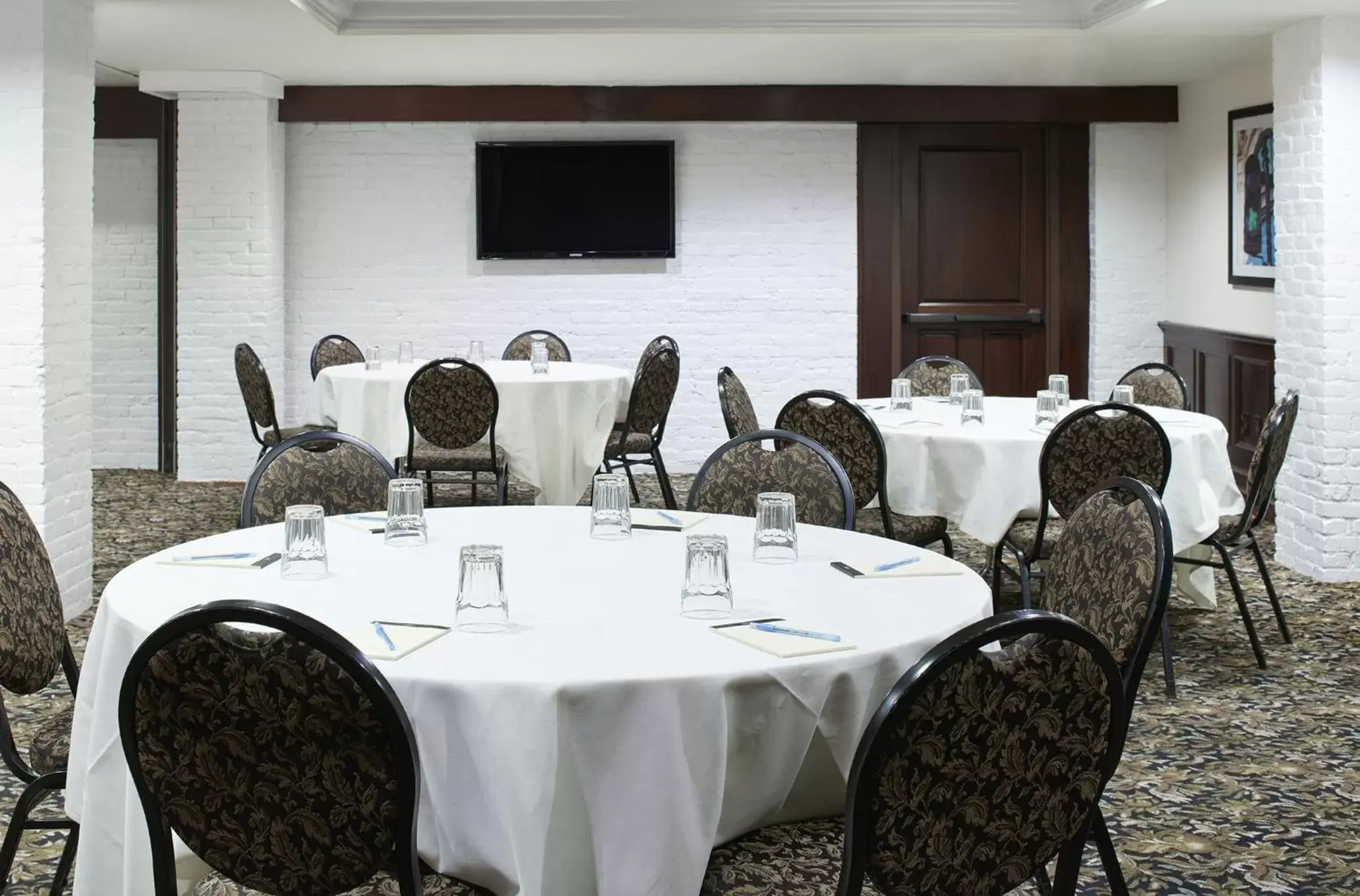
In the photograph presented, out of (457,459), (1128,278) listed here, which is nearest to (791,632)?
(457,459)

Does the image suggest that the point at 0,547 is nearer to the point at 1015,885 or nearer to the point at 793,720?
the point at 793,720

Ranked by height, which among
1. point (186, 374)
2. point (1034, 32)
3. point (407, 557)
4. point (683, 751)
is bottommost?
point (683, 751)

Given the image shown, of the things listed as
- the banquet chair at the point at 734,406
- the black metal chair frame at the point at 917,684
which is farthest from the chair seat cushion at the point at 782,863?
the banquet chair at the point at 734,406

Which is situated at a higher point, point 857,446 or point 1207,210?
point 1207,210

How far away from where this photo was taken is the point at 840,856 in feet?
7.25

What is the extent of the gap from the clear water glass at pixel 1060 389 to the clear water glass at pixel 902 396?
1.78 ft

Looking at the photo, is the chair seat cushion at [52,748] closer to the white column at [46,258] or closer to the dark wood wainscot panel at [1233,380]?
the white column at [46,258]

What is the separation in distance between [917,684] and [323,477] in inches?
93.7

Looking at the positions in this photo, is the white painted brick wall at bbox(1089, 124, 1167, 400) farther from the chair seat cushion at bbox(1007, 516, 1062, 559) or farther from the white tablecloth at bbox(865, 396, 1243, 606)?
the chair seat cushion at bbox(1007, 516, 1062, 559)

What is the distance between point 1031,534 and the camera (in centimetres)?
482

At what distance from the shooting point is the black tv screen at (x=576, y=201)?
9.34m

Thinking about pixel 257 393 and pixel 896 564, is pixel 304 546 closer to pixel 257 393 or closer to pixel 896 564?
pixel 896 564

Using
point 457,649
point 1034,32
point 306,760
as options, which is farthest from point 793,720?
point 1034,32

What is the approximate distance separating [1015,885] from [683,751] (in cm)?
49
